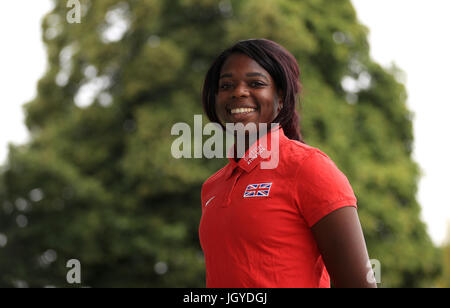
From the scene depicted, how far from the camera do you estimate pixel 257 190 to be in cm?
182

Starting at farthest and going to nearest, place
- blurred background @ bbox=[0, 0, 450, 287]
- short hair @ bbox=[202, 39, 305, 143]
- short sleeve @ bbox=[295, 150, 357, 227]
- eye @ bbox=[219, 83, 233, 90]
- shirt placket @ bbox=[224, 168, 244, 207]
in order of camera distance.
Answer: blurred background @ bbox=[0, 0, 450, 287] → eye @ bbox=[219, 83, 233, 90] → short hair @ bbox=[202, 39, 305, 143] → shirt placket @ bbox=[224, 168, 244, 207] → short sleeve @ bbox=[295, 150, 357, 227]

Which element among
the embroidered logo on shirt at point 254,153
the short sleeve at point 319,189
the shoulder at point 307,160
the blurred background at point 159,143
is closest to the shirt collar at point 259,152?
the embroidered logo on shirt at point 254,153

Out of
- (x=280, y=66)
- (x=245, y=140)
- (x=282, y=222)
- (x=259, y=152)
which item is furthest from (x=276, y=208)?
(x=280, y=66)

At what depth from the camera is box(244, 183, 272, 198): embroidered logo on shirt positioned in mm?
1787

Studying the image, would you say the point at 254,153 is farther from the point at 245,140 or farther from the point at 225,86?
the point at 225,86

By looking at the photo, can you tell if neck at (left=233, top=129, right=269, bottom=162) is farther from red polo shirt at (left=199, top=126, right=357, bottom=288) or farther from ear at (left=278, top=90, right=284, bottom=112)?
red polo shirt at (left=199, top=126, right=357, bottom=288)

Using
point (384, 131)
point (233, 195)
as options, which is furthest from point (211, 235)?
point (384, 131)

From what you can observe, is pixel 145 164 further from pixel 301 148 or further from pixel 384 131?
pixel 301 148

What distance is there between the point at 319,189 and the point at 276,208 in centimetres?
15

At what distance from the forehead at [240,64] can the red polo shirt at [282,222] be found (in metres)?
0.35

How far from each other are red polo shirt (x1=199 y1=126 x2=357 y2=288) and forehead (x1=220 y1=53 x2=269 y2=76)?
35 centimetres

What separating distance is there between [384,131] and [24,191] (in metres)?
7.20

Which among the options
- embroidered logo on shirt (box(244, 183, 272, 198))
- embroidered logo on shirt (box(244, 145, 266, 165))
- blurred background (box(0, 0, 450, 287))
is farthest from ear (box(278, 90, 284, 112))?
blurred background (box(0, 0, 450, 287))

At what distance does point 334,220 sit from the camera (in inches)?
65.2
